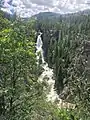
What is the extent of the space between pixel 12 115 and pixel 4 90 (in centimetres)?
151

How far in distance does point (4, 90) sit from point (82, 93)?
58.9ft

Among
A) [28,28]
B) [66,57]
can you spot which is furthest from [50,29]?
[28,28]

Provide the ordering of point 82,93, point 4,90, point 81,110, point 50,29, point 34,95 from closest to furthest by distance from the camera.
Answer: point 4,90 < point 34,95 < point 81,110 < point 82,93 < point 50,29

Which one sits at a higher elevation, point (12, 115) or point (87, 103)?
point (12, 115)

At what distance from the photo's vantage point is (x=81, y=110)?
28766mm

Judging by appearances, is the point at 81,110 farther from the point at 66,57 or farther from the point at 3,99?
the point at 66,57

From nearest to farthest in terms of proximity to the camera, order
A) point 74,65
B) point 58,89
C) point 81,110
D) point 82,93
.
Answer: point 81,110 < point 82,93 < point 74,65 < point 58,89

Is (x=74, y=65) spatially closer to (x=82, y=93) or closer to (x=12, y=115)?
(x=82, y=93)

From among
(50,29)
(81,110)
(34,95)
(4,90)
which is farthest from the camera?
(50,29)

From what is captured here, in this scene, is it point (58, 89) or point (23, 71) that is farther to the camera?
point (58, 89)

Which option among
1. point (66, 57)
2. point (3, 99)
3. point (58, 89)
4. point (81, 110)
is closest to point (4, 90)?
point (3, 99)

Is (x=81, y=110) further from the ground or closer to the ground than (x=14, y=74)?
closer to the ground

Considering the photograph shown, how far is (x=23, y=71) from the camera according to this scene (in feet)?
52.7

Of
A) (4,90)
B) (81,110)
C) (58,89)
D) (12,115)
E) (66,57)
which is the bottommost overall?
(58,89)
